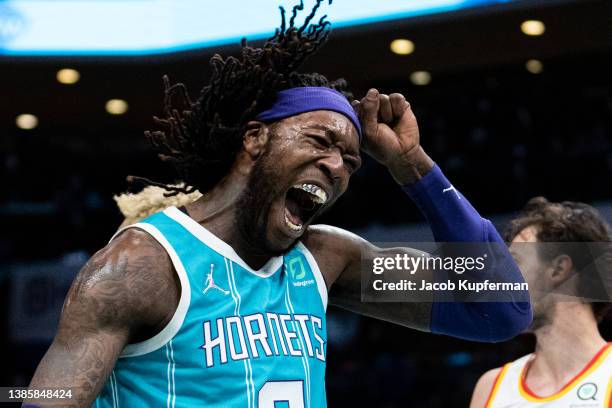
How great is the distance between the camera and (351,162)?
2189mm

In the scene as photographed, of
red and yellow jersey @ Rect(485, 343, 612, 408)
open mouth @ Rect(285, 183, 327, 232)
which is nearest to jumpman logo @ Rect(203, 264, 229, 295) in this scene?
open mouth @ Rect(285, 183, 327, 232)

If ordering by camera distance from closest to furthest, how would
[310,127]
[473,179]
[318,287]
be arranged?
[310,127] → [318,287] → [473,179]

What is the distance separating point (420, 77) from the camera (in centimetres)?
738

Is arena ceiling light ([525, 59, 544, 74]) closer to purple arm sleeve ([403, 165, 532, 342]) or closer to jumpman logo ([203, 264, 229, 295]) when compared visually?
purple arm sleeve ([403, 165, 532, 342])

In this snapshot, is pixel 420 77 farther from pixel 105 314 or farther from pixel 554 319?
pixel 105 314

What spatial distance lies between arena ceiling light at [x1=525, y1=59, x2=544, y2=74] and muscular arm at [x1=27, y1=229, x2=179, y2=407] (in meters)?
5.49

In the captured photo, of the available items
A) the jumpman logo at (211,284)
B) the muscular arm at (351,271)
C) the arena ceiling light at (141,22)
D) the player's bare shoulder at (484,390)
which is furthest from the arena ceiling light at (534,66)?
the jumpman logo at (211,284)

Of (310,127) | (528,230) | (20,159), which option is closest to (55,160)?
(20,159)

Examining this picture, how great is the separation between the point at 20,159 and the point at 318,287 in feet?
25.3

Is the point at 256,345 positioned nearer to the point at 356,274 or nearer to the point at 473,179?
the point at 356,274

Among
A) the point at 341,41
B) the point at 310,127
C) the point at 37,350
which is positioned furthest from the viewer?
the point at 37,350

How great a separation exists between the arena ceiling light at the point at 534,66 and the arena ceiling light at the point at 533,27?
72cm

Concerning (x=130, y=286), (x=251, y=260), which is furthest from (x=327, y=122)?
(x=130, y=286)

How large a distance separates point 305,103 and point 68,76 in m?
5.45
